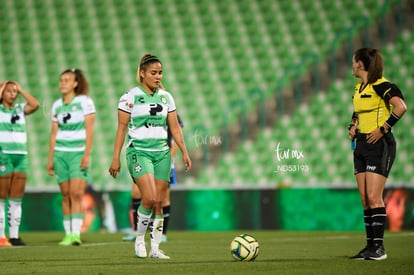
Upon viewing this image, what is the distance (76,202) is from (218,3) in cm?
1125

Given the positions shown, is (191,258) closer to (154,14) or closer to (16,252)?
(16,252)

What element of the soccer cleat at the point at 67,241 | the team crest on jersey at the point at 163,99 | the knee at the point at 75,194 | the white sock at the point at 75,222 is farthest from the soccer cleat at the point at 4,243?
the team crest on jersey at the point at 163,99

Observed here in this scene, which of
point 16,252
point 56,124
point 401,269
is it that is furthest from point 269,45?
point 401,269

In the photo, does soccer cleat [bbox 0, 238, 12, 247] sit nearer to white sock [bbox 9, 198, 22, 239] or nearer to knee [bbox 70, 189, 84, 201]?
white sock [bbox 9, 198, 22, 239]

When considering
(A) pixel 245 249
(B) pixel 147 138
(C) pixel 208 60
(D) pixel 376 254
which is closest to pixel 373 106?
(D) pixel 376 254

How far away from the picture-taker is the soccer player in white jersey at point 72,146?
37.3 ft

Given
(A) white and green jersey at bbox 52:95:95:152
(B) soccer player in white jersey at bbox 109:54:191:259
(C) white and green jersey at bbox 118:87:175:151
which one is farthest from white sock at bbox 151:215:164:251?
(A) white and green jersey at bbox 52:95:95:152

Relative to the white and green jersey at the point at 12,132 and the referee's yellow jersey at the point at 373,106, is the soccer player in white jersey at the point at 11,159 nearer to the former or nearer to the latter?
the white and green jersey at the point at 12,132

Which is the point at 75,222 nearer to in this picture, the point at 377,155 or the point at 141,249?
the point at 141,249

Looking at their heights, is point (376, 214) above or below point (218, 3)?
below

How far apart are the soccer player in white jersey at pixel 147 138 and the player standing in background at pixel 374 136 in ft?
5.47

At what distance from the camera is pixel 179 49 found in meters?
21.0

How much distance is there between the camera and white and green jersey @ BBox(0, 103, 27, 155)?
37.1 feet

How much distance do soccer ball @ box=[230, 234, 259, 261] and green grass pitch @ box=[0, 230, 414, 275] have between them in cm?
8
